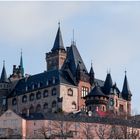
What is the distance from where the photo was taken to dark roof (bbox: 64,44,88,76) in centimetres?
14011

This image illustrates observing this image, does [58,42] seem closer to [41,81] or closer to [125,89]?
[41,81]

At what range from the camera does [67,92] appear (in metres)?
136

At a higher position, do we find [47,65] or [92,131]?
[47,65]

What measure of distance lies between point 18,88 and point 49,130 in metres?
35.7

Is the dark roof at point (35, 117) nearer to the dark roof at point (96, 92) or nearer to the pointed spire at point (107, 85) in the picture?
the dark roof at point (96, 92)

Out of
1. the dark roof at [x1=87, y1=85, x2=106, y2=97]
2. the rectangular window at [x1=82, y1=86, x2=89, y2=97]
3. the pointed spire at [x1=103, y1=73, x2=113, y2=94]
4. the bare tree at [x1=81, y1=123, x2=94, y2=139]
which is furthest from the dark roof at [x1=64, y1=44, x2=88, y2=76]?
the bare tree at [x1=81, y1=123, x2=94, y2=139]

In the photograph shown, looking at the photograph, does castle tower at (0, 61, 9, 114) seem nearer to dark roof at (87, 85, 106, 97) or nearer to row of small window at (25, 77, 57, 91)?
row of small window at (25, 77, 57, 91)

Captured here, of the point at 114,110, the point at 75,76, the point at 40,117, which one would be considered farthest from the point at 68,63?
the point at 40,117

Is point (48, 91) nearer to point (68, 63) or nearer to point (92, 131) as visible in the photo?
point (68, 63)

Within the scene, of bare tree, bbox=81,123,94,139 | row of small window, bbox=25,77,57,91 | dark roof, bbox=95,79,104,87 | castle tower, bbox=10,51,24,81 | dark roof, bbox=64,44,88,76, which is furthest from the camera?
castle tower, bbox=10,51,24,81

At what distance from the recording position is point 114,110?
139250 mm

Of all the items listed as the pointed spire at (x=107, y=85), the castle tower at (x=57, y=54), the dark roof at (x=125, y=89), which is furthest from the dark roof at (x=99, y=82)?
the castle tower at (x=57, y=54)

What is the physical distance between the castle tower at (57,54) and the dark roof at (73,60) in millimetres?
9271

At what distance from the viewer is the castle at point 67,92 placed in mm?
135125
